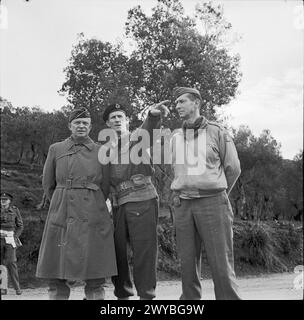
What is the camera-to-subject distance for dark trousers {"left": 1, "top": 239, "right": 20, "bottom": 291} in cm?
866

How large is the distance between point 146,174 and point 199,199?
681 mm

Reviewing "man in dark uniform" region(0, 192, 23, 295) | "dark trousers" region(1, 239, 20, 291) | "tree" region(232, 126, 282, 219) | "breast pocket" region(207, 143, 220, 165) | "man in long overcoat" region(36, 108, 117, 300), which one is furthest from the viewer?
"tree" region(232, 126, 282, 219)

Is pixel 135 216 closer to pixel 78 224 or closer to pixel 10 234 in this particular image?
pixel 78 224

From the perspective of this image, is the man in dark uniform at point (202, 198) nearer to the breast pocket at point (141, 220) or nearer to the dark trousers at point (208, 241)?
the dark trousers at point (208, 241)

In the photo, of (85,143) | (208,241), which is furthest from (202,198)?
(85,143)

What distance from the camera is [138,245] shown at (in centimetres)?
471

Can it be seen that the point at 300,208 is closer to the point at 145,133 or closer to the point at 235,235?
the point at 235,235

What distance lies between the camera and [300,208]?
3231 cm

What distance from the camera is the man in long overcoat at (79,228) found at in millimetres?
4648

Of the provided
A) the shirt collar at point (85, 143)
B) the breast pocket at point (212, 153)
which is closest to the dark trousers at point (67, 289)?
the shirt collar at point (85, 143)

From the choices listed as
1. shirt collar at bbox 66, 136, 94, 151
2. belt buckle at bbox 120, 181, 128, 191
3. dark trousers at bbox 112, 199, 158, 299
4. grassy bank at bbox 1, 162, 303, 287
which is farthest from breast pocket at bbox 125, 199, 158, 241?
grassy bank at bbox 1, 162, 303, 287

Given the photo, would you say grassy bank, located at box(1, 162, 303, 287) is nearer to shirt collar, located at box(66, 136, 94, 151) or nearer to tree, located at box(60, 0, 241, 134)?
tree, located at box(60, 0, 241, 134)

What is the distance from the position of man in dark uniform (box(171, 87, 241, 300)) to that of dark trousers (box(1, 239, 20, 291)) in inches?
193
